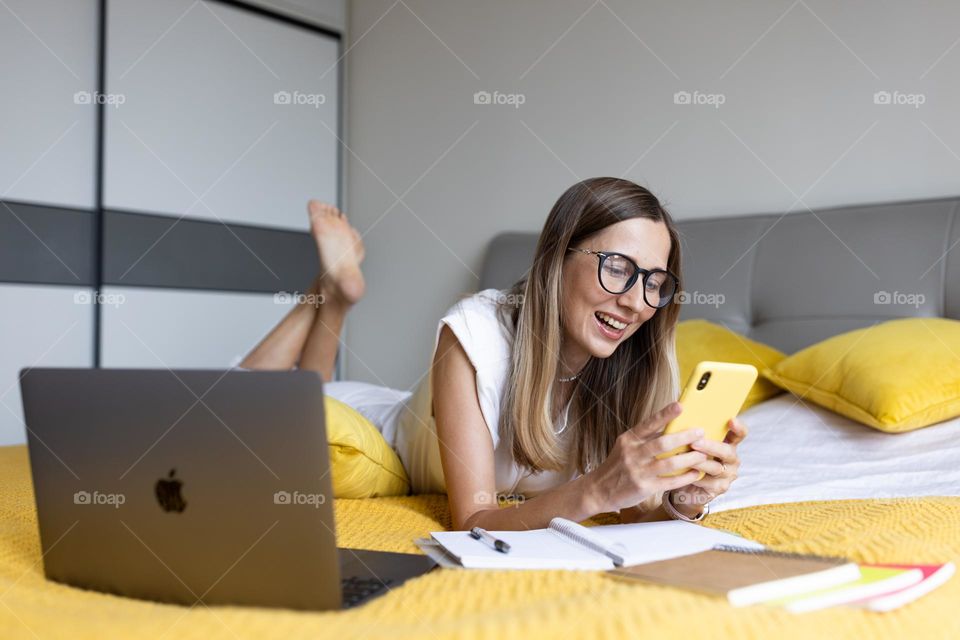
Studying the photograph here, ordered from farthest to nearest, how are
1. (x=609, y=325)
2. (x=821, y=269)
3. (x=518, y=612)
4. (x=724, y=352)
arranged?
(x=821, y=269) → (x=724, y=352) → (x=609, y=325) → (x=518, y=612)

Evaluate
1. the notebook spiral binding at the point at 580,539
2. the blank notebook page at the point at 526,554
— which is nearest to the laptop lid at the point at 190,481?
the blank notebook page at the point at 526,554

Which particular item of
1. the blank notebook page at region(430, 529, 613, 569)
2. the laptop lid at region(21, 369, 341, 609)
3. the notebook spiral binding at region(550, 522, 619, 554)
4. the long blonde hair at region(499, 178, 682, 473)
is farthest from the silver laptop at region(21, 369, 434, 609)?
the long blonde hair at region(499, 178, 682, 473)

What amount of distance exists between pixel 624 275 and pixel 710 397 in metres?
0.35

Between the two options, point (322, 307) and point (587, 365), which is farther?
point (322, 307)

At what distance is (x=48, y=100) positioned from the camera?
3070mm

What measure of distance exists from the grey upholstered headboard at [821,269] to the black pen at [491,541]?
1.47 meters

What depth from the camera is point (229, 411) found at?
0.76 meters

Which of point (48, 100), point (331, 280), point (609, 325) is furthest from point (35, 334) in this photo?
point (609, 325)

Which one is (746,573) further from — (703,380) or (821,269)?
(821,269)

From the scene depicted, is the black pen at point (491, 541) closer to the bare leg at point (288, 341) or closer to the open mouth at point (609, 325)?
the open mouth at point (609, 325)

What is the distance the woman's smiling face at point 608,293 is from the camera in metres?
1.43

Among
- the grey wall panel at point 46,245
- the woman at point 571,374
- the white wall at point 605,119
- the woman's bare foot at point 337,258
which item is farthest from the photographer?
the grey wall panel at point 46,245

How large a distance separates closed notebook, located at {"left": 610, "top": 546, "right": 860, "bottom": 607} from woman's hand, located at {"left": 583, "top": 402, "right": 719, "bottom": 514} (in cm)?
15

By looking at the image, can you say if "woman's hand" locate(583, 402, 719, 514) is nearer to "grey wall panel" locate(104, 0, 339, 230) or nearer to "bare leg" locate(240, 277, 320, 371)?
"bare leg" locate(240, 277, 320, 371)
